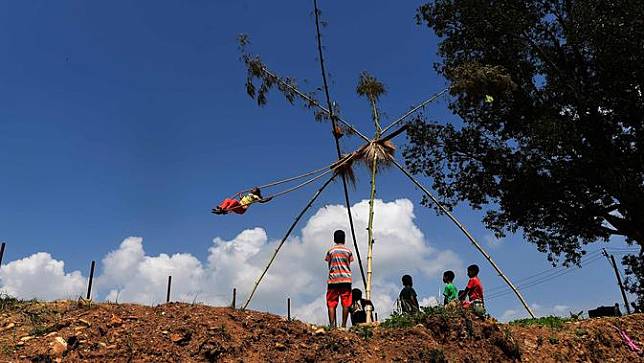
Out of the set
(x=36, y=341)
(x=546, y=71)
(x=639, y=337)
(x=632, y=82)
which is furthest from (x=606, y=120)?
(x=36, y=341)

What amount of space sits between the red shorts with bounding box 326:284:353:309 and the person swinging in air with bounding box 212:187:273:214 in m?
2.33

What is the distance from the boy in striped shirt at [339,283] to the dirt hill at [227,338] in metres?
1.55

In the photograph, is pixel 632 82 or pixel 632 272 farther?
pixel 632 272

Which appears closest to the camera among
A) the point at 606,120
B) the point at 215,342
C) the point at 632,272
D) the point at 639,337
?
the point at 215,342

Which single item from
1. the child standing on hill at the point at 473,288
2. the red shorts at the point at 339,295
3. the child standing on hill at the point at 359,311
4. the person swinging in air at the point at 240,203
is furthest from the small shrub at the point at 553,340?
the person swinging in air at the point at 240,203

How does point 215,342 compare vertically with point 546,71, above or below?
below

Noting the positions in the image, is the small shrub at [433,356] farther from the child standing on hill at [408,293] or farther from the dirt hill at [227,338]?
the child standing on hill at [408,293]

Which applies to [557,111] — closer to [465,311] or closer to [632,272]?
[632,272]

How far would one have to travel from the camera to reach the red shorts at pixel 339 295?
338 inches

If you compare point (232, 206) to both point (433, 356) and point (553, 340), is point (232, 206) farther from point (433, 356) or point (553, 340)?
point (553, 340)

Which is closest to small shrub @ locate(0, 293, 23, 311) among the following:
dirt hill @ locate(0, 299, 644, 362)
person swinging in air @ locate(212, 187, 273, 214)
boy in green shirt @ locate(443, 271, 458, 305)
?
dirt hill @ locate(0, 299, 644, 362)

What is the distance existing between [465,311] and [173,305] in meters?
4.04

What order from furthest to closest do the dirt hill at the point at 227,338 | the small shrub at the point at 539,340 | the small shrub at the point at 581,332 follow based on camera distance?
the small shrub at the point at 581,332 → the small shrub at the point at 539,340 → the dirt hill at the point at 227,338

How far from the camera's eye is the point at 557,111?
51.3ft
